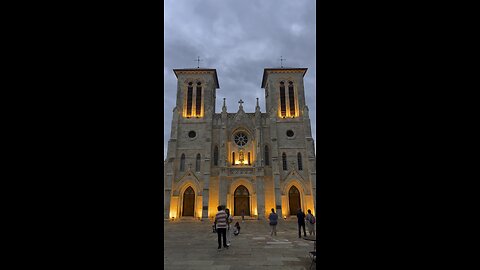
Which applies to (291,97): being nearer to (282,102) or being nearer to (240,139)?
(282,102)

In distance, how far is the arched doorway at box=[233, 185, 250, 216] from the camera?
3097 centimetres

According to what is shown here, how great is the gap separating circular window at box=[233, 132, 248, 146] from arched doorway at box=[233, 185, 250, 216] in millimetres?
5683

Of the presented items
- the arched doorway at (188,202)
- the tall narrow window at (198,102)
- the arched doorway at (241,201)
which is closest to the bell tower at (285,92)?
the tall narrow window at (198,102)

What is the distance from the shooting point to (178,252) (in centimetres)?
859

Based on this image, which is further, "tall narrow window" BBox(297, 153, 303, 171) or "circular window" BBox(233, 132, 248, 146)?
"circular window" BBox(233, 132, 248, 146)

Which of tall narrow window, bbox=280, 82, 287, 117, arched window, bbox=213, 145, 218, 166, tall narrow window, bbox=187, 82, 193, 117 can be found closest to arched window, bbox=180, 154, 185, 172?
arched window, bbox=213, 145, 218, 166

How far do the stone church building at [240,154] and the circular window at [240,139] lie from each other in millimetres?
64

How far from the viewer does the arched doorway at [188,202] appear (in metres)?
30.6

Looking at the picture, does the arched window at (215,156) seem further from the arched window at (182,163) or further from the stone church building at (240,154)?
the arched window at (182,163)

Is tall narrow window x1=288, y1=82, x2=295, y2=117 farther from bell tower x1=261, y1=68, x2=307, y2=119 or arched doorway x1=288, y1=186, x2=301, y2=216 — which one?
arched doorway x1=288, y1=186, x2=301, y2=216

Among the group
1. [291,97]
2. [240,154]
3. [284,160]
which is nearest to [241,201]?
[240,154]
